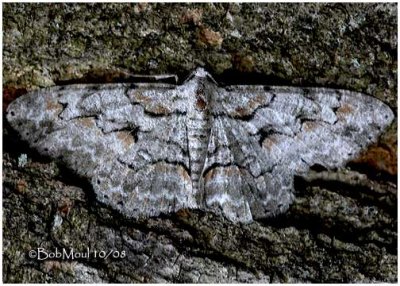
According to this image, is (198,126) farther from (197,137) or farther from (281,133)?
(281,133)

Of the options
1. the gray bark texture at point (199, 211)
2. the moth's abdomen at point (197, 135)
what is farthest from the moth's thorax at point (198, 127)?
the gray bark texture at point (199, 211)

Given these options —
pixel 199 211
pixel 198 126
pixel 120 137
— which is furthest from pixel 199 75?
pixel 199 211

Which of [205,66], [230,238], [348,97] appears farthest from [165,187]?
[348,97]

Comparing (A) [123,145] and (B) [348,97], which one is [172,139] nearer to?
(A) [123,145]

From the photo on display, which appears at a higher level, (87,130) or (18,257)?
(87,130)

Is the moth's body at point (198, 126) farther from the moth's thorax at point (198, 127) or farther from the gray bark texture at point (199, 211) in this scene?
the gray bark texture at point (199, 211)

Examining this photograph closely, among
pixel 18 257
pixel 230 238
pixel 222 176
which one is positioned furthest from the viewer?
pixel 222 176
